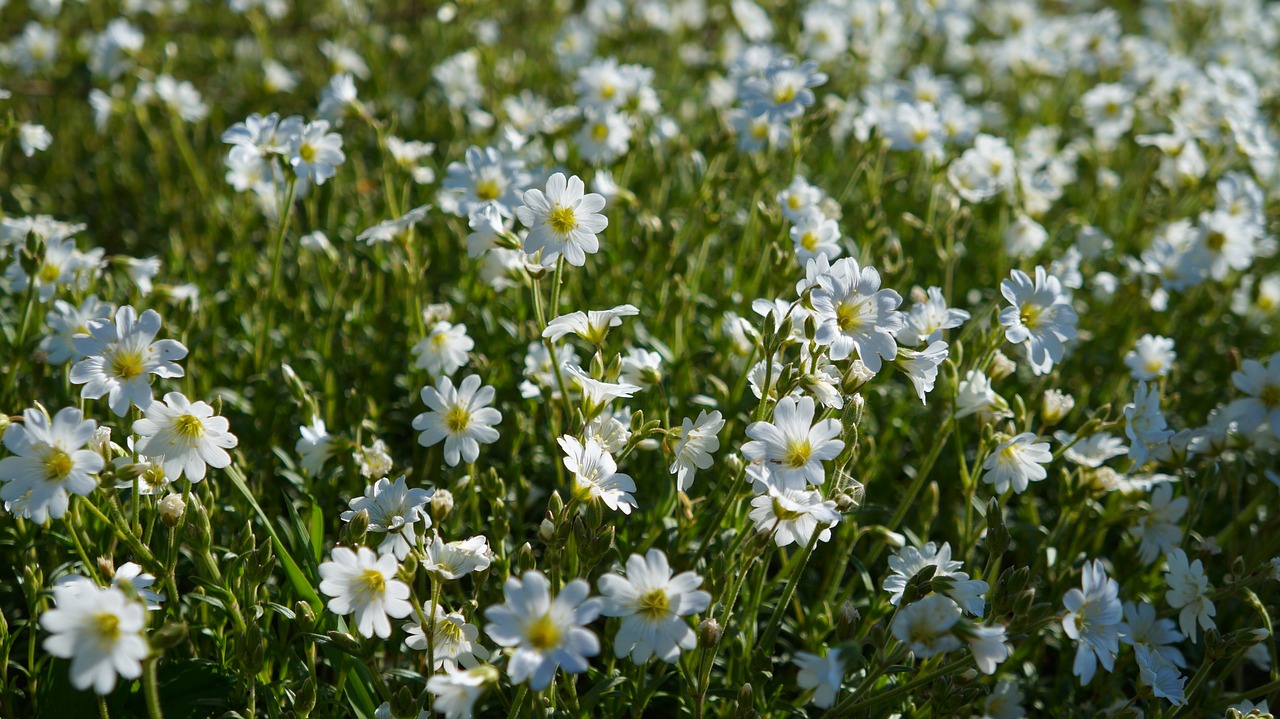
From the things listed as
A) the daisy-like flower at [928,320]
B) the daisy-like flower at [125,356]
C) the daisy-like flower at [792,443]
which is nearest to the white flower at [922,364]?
the daisy-like flower at [928,320]

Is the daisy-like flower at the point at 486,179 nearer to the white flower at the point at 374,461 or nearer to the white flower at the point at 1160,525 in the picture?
the white flower at the point at 374,461

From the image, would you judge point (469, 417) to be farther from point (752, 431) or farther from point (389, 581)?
point (752, 431)

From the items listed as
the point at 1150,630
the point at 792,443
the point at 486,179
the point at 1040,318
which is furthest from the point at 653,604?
the point at 486,179

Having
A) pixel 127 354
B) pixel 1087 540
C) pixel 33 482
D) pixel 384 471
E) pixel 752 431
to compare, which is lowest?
pixel 1087 540

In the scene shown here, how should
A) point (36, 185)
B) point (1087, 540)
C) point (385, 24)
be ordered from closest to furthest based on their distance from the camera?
point (1087, 540) < point (36, 185) < point (385, 24)

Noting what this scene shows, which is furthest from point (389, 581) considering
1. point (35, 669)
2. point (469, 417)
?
point (35, 669)

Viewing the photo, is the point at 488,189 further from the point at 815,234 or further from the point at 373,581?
the point at 373,581
